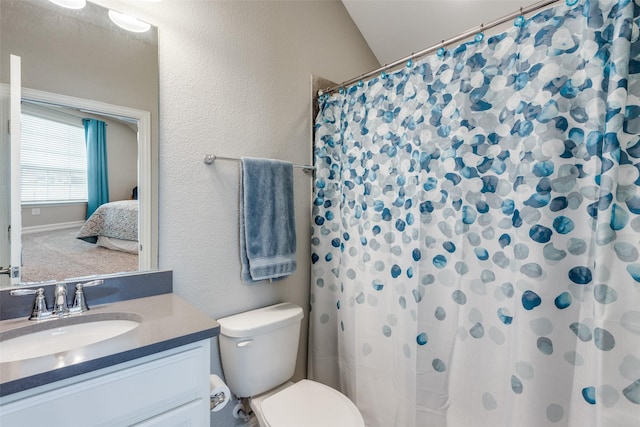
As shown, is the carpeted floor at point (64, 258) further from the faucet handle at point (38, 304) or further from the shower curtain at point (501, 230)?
the shower curtain at point (501, 230)

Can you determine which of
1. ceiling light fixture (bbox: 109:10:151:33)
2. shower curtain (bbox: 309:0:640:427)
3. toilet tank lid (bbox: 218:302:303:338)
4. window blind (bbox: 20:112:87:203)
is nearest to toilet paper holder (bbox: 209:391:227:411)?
toilet tank lid (bbox: 218:302:303:338)

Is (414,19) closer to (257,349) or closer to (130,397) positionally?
(257,349)

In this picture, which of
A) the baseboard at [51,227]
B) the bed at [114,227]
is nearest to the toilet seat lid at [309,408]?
the bed at [114,227]

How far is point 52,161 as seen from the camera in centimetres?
114

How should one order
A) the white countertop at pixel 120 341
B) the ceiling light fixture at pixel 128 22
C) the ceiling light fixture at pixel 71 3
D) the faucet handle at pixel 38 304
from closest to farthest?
the white countertop at pixel 120 341
the faucet handle at pixel 38 304
the ceiling light fixture at pixel 71 3
the ceiling light fixture at pixel 128 22

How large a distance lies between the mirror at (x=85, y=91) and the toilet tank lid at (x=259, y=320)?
0.45 m

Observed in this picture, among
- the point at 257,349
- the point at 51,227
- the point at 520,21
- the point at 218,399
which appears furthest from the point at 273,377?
the point at 520,21

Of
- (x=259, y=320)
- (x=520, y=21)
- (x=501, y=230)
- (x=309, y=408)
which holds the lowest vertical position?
(x=309, y=408)

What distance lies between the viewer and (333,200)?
6.05 feet

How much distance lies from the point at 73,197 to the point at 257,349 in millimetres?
1007

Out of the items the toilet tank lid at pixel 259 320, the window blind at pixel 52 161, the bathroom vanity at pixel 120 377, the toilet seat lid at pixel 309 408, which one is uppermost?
the window blind at pixel 52 161

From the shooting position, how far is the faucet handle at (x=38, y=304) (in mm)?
1016

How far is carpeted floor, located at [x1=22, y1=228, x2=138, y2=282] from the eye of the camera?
1.09 meters

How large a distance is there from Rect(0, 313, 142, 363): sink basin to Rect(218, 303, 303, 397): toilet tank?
459 mm
